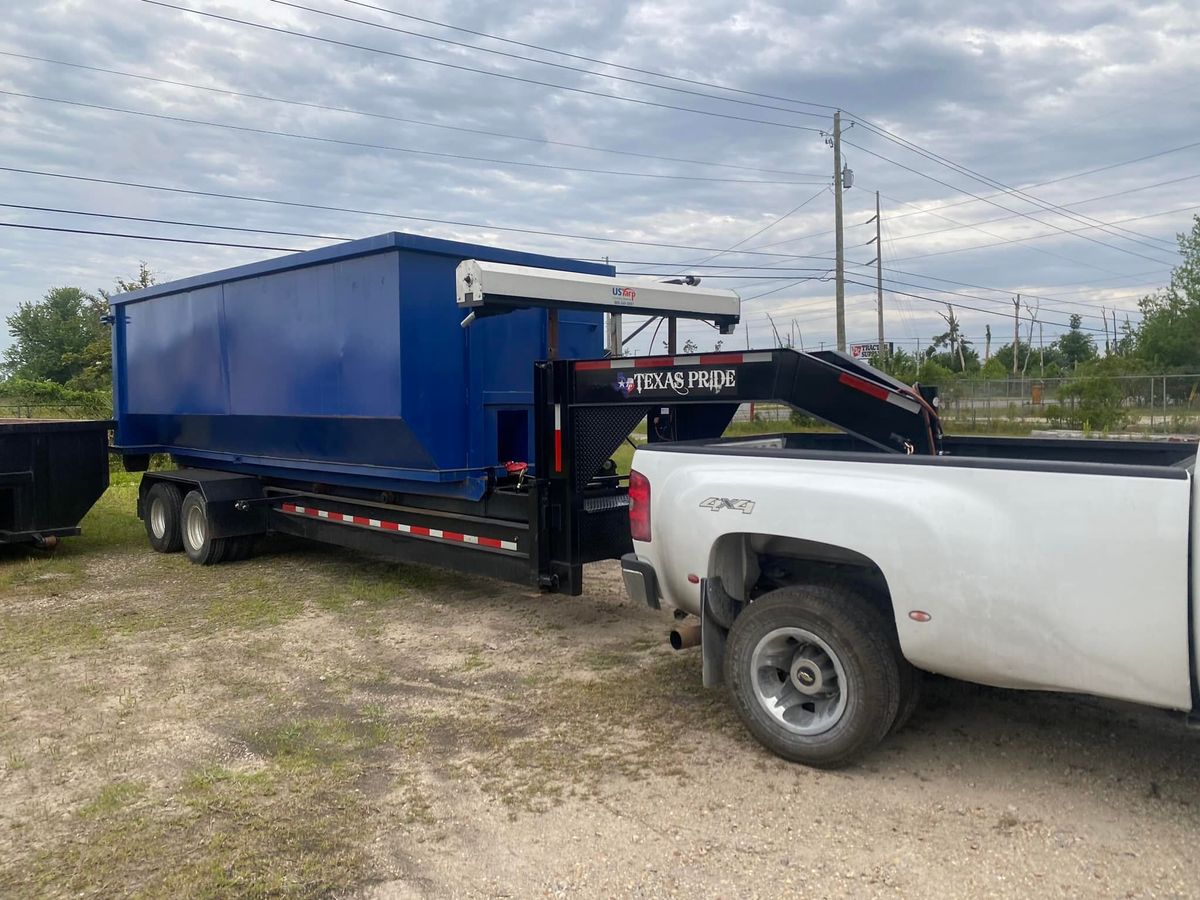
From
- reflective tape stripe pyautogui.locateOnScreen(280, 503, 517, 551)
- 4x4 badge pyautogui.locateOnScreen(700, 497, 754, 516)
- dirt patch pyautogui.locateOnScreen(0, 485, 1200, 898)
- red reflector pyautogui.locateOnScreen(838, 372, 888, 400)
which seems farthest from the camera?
reflective tape stripe pyautogui.locateOnScreen(280, 503, 517, 551)

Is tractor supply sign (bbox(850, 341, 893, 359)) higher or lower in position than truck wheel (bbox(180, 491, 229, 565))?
higher

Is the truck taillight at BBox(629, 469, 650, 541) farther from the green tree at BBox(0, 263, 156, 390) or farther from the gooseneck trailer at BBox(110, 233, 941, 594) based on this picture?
the green tree at BBox(0, 263, 156, 390)

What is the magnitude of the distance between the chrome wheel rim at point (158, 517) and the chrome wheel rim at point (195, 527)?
64cm

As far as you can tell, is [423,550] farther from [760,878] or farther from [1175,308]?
[1175,308]

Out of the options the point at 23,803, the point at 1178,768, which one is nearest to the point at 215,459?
the point at 23,803

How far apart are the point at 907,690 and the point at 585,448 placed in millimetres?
2999

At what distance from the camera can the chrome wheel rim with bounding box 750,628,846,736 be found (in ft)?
14.1

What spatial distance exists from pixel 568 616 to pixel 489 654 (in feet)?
3.59

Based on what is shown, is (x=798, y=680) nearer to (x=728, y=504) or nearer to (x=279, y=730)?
(x=728, y=504)

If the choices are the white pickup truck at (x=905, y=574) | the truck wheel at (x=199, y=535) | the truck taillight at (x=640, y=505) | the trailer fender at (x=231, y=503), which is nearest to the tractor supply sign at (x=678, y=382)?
the white pickup truck at (x=905, y=574)

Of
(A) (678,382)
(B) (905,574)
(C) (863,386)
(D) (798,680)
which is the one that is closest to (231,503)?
(A) (678,382)

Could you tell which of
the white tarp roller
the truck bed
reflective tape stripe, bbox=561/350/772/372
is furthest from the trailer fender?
the truck bed

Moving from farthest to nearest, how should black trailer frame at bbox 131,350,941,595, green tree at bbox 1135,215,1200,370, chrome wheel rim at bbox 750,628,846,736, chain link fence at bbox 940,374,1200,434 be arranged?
green tree at bbox 1135,215,1200,370 → chain link fence at bbox 940,374,1200,434 → black trailer frame at bbox 131,350,941,595 → chrome wheel rim at bbox 750,628,846,736

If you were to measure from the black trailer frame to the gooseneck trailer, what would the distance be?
1 centimetres
